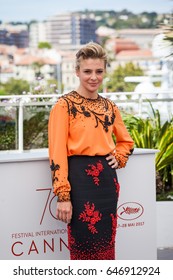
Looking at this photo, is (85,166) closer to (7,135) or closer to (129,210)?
(129,210)

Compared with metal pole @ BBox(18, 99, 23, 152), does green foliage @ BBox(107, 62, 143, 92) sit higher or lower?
higher

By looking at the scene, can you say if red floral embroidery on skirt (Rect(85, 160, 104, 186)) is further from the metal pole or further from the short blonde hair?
the metal pole

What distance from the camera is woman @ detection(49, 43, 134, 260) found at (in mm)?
4188

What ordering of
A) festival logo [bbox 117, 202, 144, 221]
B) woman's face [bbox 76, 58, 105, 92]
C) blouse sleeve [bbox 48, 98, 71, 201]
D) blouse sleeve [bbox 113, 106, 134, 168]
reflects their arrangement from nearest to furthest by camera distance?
1. blouse sleeve [bbox 48, 98, 71, 201]
2. woman's face [bbox 76, 58, 105, 92]
3. blouse sleeve [bbox 113, 106, 134, 168]
4. festival logo [bbox 117, 202, 144, 221]

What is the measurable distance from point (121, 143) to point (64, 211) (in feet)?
2.20

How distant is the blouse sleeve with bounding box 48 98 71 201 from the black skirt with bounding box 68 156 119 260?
66 mm

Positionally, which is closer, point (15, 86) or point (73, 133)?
point (73, 133)

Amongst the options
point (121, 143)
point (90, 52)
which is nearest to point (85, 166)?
point (121, 143)

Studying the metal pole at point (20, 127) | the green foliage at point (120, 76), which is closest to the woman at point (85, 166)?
the metal pole at point (20, 127)

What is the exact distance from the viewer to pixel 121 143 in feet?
15.2

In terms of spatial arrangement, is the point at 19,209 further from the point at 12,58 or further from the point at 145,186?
the point at 12,58

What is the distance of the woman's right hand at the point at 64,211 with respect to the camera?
164 inches

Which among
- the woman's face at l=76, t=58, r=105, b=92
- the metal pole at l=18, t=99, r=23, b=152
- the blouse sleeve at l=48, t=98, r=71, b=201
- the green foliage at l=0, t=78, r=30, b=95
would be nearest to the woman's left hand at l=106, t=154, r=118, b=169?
the blouse sleeve at l=48, t=98, r=71, b=201

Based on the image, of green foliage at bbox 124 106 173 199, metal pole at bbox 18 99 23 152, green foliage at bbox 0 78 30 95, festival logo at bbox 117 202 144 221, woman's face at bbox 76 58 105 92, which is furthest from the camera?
green foliage at bbox 0 78 30 95
